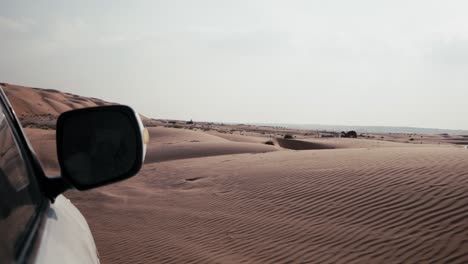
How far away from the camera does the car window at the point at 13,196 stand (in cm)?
111

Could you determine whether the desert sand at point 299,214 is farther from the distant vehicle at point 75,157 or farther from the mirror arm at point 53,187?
the distant vehicle at point 75,157

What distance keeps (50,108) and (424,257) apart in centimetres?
6539

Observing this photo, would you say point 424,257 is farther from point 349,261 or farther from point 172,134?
point 172,134

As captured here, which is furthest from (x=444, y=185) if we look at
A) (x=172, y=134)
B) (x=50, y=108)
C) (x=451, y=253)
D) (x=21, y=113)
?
(x=50, y=108)

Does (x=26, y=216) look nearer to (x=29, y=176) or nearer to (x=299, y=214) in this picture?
(x=29, y=176)

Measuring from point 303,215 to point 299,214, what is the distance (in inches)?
5.9

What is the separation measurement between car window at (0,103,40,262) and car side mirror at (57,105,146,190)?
0.14 m

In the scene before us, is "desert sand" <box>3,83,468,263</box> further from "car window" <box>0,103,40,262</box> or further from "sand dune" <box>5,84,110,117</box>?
"sand dune" <box>5,84,110,117</box>

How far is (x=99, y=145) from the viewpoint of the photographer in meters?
1.58

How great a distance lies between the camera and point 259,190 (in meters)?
10.3

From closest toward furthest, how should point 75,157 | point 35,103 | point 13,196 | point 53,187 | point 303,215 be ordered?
point 13,196 < point 75,157 < point 53,187 < point 303,215 < point 35,103

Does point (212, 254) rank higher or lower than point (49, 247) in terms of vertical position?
lower

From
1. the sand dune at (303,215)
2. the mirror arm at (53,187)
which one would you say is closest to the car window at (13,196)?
the mirror arm at (53,187)

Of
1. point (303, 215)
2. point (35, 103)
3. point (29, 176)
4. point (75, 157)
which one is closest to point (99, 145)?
point (75, 157)
